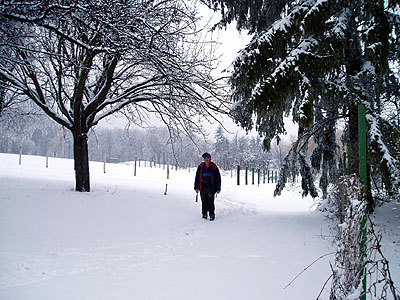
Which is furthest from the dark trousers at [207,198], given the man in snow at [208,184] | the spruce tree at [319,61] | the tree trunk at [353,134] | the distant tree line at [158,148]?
the distant tree line at [158,148]

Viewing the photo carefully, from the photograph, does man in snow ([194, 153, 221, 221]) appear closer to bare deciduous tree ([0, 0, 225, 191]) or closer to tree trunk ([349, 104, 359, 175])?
bare deciduous tree ([0, 0, 225, 191])

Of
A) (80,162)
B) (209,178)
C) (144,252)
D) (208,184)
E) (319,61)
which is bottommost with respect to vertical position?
(144,252)

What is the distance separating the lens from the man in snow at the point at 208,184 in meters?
6.70

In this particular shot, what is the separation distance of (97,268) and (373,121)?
5043mm

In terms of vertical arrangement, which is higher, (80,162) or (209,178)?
(80,162)

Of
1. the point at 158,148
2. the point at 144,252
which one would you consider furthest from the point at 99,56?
the point at 158,148

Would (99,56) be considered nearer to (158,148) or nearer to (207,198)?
(207,198)

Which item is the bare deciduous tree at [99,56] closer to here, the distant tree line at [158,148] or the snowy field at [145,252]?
the snowy field at [145,252]

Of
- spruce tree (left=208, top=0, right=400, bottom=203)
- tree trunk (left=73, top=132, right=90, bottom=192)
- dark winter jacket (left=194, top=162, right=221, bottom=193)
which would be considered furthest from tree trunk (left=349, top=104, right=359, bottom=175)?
tree trunk (left=73, top=132, right=90, bottom=192)

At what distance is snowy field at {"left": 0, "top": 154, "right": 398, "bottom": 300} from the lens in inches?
110

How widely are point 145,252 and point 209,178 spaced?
315 cm

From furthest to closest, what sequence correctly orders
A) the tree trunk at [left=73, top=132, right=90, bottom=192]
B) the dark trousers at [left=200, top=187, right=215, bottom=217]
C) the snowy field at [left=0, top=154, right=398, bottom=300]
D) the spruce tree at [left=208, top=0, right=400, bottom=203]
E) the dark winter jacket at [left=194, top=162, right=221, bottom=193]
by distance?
the tree trunk at [left=73, top=132, right=90, bottom=192], the dark winter jacket at [left=194, top=162, right=221, bottom=193], the dark trousers at [left=200, top=187, right=215, bottom=217], the spruce tree at [left=208, top=0, right=400, bottom=203], the snowy field at [left=0, top=154, right=398, bottom=300]

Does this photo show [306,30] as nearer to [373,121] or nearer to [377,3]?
[377,3]

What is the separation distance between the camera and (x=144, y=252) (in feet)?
13.3
